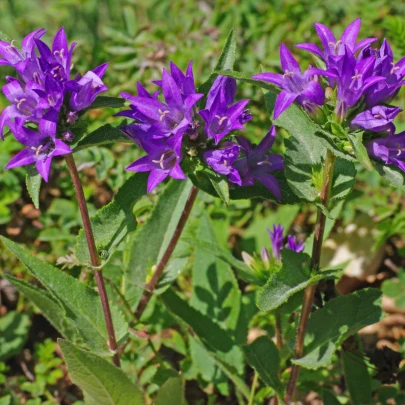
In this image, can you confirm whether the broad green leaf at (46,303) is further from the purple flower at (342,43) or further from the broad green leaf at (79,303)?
the purple flower at (342,43)

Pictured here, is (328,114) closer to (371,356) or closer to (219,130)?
(219,130)

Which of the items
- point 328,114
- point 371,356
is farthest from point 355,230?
point 328,114

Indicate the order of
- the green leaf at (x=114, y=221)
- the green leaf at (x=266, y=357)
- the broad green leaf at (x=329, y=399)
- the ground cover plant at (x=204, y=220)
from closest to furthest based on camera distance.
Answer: the ground cover plant at (x=204, y=220) → the green leaf at (x=114, y=221) → the green leaf at (x=266, y=357) → the broad green leaf at (x=329, y=399)

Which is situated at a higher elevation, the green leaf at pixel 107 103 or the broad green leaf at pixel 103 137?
the green leaf at pixel 107 103

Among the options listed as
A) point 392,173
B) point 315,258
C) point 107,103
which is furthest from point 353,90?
point 107,103

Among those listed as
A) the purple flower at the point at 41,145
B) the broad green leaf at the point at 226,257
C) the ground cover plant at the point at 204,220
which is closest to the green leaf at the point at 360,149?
the ground cover plant at the point at 204,220

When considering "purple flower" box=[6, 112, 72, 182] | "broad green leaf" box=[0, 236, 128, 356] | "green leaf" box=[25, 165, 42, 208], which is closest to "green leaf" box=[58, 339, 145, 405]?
"broad green leaf" box=[0, 236, 128, 356]

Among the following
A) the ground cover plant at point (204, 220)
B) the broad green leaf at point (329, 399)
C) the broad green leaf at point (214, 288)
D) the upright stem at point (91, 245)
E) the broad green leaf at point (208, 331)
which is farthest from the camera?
the broad green leaf at point (214, 288)
